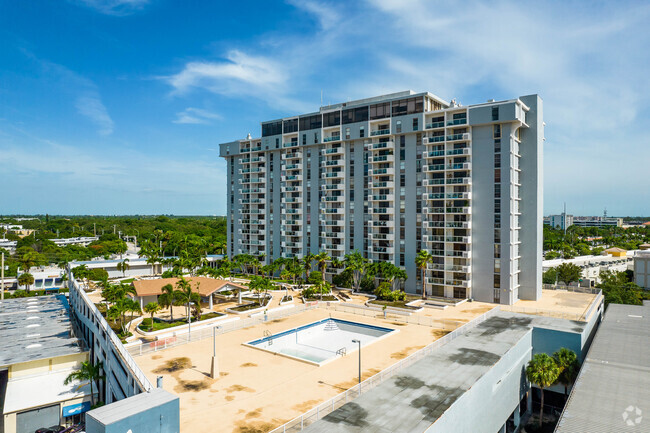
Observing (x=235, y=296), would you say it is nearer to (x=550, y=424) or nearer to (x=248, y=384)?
(x=248, y=384)

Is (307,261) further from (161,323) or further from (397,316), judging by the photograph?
(161,323)

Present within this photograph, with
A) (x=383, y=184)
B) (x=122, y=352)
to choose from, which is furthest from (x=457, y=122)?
(x=122, y=352)

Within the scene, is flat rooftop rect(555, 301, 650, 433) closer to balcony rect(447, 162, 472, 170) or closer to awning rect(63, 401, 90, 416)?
balcony rect(447, 162, 472, 170)

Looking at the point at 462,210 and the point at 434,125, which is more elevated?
the point at 434,125

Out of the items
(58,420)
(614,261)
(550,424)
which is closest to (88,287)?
(58,420)

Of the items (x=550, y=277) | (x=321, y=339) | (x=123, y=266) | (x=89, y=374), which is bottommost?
(x=321, y=339)

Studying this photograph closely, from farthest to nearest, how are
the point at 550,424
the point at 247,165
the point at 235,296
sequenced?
the point at 247,165, the point at 235,296, the point at 550,424
